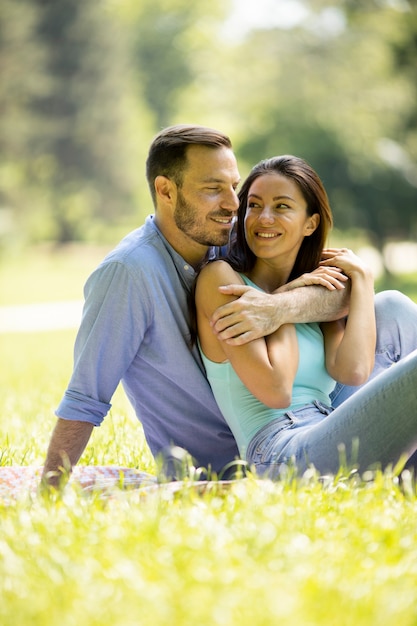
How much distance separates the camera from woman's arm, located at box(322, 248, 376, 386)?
3.38 metres

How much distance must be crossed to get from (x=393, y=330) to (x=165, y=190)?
3.44ft

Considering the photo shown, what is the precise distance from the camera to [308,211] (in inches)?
144

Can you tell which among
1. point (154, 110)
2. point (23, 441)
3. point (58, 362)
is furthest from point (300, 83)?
point (23, 441)

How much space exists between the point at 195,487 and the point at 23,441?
1909mm

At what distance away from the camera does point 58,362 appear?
11008 millimetres

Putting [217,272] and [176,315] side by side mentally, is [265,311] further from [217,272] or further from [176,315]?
[176,315]

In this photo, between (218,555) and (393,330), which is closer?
(218,555)

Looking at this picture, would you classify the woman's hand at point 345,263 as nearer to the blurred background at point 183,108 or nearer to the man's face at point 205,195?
the man's face at point 205,195

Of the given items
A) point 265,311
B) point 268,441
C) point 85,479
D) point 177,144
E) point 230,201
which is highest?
point 177,144

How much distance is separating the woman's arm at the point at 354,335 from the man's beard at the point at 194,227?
50 centimetres

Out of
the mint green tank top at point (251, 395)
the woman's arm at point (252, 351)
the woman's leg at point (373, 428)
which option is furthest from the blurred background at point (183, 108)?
the woman's leg at point (373, 428)

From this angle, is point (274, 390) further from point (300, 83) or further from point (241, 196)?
point (300, 83)

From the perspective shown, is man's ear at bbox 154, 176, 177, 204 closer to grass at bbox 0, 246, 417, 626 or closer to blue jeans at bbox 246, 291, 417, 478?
blue jeans at bbox 246, 291, 417, 478

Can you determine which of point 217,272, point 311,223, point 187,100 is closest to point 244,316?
point 217,272
